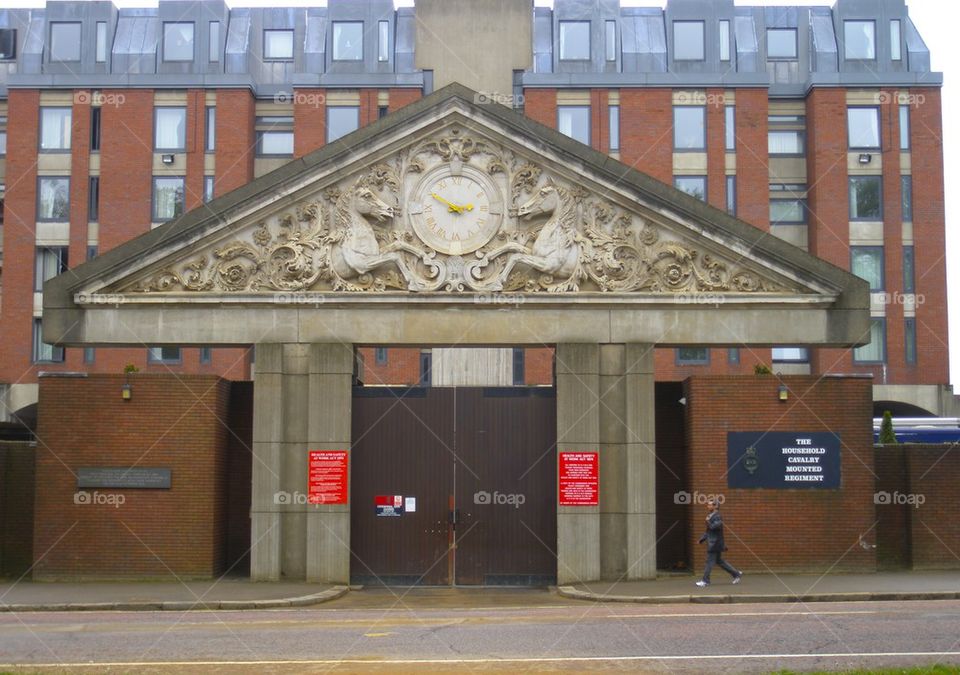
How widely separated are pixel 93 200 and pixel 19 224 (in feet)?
11.4

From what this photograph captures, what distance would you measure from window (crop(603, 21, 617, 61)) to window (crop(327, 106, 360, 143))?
38.8 ft

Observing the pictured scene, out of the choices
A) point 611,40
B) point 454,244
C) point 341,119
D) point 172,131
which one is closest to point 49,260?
point 172,131

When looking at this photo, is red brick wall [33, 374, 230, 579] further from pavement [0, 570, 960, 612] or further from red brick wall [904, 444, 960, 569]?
red brick wall [904, 444, 960, 569]

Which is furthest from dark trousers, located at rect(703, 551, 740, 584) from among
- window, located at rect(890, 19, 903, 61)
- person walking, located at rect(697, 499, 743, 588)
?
window, located at rect(890, 19, 903, 61)

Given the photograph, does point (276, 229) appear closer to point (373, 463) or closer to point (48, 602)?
point (373, 463)

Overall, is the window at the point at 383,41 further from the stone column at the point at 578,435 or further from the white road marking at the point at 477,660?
the white road marking at the point at 477,660

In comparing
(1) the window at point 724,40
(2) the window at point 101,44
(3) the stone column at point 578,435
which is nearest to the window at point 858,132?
(1) the window at point 724,40

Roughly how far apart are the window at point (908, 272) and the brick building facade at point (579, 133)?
0.29 ft

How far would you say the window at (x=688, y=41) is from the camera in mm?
57625

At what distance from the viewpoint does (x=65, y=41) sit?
58.1 meters

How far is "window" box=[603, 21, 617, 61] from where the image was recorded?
57.5 meters

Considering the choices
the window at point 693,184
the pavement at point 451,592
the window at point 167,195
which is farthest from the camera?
the window at point 167,195

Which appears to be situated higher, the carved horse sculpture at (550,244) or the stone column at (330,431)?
the carved horse sculpture at (550,244)

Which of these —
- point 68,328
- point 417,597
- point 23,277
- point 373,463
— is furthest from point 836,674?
point 23,277
